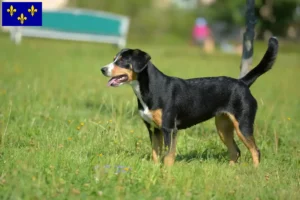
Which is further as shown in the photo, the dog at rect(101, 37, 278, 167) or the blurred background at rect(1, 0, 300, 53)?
the blurred background at rect(1, 0, 300, 53)

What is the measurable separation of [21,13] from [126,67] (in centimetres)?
143

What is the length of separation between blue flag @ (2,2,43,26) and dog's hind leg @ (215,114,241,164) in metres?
2.52

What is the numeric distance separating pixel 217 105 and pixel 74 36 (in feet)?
82.6

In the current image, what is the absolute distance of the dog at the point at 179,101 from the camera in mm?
6215

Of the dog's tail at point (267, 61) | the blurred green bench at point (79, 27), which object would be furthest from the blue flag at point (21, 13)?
the blurred green bench at point (79, 27)

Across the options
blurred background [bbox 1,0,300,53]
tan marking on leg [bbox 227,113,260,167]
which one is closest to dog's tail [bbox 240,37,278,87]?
tan marking on leg [bbox 227,113,260,167]

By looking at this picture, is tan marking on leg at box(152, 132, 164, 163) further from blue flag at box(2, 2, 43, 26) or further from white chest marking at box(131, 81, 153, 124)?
blue flag at box(2, 2, 43, 26)

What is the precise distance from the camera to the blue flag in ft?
21.5

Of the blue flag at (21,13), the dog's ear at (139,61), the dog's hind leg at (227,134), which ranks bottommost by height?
the dog's hind leg at (227,134)

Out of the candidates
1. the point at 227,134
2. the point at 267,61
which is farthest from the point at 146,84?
the point at 267,61

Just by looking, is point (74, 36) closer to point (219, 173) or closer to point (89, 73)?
point (89, 73)

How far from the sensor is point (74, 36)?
1224 inches

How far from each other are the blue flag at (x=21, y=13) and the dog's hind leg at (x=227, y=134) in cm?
252

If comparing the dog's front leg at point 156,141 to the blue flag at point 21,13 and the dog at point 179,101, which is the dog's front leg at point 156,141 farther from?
the blue flag at point 21,13
